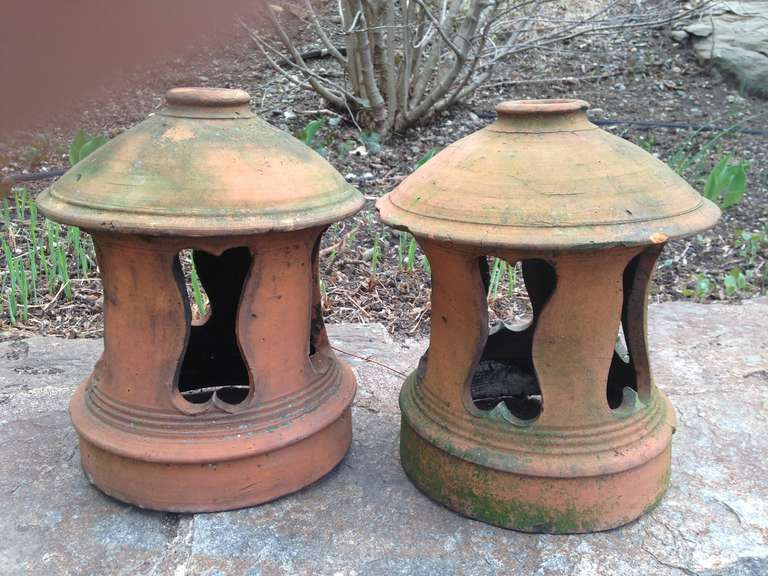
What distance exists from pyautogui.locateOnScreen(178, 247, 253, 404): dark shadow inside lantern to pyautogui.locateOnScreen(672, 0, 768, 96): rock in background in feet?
19.6

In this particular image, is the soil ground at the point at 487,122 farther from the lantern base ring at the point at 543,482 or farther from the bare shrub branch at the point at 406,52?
the lantern base ring at the point at 543,482

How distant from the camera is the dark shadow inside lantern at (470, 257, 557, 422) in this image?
2.88 meters

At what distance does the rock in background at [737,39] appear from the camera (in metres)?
7.02

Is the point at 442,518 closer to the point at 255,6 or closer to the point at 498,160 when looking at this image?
the point at 498,160

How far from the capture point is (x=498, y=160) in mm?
2043

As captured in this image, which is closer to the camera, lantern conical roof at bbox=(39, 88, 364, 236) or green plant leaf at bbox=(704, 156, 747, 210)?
lantern conical roof at bbox=(39, 88, 364, 236)

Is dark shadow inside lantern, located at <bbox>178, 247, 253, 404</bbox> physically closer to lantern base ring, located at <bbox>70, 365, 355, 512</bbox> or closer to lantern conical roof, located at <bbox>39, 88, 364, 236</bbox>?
lantern base ring, located at <bbox>70, 365, 355, 512</bbox>

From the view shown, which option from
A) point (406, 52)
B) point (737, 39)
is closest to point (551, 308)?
point (406, 52)

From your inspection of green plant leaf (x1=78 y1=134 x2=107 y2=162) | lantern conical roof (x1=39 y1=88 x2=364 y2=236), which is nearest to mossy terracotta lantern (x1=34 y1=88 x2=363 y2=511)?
lantern conical roof (x1=39 y1=88 x2=364 y2=236)

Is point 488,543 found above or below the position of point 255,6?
below

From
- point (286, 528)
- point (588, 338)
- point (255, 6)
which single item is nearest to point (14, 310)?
point (286, 528)

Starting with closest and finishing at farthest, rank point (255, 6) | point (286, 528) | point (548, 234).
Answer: point (255, 6), point (548, 234), point (286, 528)

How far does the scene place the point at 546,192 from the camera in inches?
76.2

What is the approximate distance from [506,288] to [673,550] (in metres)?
2.29
